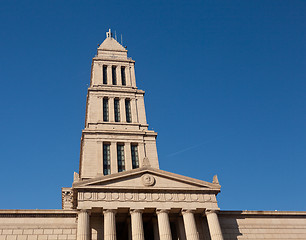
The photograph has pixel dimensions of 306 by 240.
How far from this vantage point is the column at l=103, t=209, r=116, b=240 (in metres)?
30.0

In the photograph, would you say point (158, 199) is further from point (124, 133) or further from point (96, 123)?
point (96, 123)

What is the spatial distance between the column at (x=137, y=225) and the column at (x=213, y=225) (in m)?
7.34

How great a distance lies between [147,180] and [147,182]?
228 mm

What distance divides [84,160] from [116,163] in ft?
14.6

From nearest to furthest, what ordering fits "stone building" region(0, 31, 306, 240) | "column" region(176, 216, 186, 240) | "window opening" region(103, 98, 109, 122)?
"stone building" region(0, 31, 306, 240), "column" region(176, 216, 186, 240), "window opening" region(103, 98, 109, 122)

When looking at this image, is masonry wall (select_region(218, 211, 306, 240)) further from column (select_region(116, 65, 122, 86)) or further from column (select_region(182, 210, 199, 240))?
column (select_region(116, 65, 122, 86))

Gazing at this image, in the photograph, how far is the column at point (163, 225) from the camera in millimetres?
31328

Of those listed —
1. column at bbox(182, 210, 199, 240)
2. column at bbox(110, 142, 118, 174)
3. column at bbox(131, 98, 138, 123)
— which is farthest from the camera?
column at bbox(131, 98, 138, 123)

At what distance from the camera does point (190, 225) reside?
32.4 m

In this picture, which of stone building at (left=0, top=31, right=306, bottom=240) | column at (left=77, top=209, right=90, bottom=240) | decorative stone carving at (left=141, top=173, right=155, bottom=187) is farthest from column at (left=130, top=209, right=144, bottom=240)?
column at (left=77, top=209, right=90, bottom=240)

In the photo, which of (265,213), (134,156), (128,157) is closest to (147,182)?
(128,157)

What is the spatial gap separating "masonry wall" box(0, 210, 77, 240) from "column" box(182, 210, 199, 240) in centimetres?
1147

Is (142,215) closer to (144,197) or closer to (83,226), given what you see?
(144,197)

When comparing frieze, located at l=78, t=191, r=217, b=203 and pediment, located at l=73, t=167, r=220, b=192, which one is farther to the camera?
pediment, located at l=73, t=167, r=220, b=192
